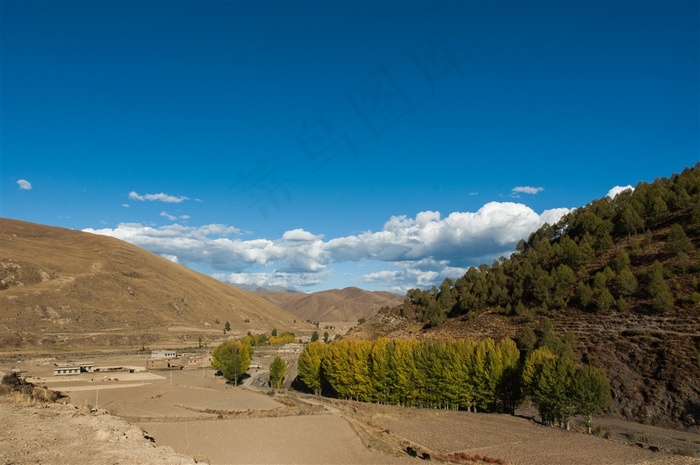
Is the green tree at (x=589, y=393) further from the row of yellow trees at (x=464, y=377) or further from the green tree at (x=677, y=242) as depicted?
the green tree at (x=677, y=242)

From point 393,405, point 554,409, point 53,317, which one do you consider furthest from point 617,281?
point 53,317

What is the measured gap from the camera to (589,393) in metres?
53.0

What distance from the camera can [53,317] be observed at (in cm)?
17075

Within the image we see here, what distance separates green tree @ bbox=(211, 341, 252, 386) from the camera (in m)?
104

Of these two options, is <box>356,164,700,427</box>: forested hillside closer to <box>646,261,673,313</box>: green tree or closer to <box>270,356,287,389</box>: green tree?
<box>646,261,673,313</box>: green tree

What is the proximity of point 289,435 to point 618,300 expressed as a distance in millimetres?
57516

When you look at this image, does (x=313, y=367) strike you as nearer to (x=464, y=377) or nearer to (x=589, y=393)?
(x=464, y=377)

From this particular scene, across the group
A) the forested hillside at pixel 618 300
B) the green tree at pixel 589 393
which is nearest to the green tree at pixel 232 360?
the forested hillside at pixel 618 300

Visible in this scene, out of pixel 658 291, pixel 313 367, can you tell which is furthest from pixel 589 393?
pixel 313 367

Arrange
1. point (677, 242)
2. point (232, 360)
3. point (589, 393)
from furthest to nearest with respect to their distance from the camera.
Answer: point (232, 360), point (677, 242), point (589, 393)

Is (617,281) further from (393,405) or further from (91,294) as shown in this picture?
(91,294)

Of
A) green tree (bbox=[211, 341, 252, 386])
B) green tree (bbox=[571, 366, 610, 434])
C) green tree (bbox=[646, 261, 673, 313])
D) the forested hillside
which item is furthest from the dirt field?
green tree (bbox=[211, 341, 252, 386])

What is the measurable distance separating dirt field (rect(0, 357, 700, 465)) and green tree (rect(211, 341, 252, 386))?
27966mm

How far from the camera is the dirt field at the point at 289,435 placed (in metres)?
29.1
